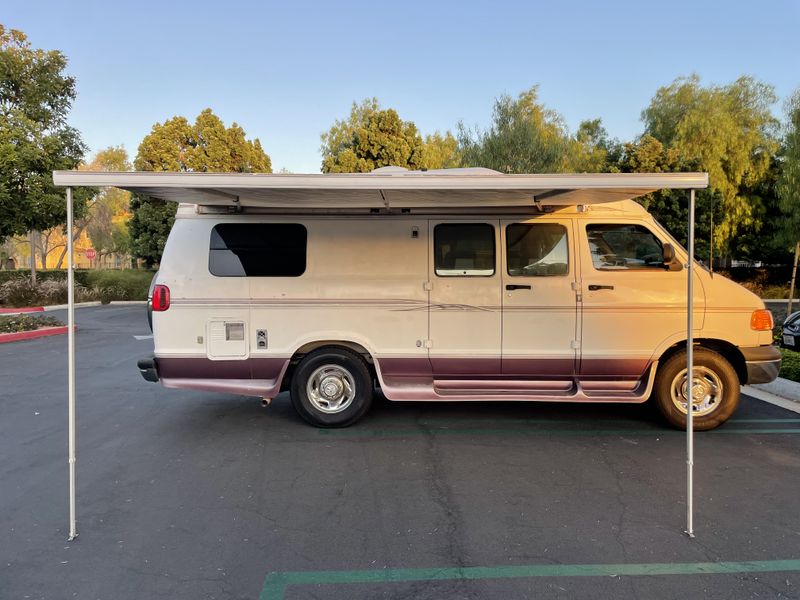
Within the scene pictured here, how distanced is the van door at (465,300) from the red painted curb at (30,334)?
10309mm

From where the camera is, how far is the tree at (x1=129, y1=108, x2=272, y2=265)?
2673 centimetres

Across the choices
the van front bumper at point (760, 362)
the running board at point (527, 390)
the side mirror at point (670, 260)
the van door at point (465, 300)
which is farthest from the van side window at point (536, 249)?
the van front bumper at point (760, 362)

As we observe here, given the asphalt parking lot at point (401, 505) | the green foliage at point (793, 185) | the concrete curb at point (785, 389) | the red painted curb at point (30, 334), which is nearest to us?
the asphalt parking lot at point (401, 505)

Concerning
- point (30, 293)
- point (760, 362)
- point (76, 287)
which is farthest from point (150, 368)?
point (76, 287)

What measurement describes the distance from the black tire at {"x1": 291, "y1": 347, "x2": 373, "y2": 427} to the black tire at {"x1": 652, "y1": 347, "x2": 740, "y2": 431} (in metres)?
3.00

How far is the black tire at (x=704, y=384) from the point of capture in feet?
18.2

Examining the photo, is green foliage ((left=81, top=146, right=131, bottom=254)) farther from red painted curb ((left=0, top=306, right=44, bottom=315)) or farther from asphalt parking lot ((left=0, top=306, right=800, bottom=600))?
asphalt parking lot ((left=0, top=306, right=800, bottom=600))

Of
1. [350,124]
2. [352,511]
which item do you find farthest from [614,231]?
[350,124]

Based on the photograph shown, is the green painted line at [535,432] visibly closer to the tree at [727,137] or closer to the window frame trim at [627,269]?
the window frame trim at [627,269]

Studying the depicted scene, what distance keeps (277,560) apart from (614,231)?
4386 mm

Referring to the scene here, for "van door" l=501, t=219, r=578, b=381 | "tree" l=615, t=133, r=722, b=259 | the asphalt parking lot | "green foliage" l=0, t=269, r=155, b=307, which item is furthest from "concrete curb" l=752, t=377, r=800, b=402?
"green foliage" l=0, t=269, r=155, b=307

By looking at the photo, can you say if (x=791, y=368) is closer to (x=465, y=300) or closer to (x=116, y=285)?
(x=465, y=300)

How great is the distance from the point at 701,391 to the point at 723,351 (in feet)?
1.68

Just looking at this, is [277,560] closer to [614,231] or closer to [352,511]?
[352,511]
